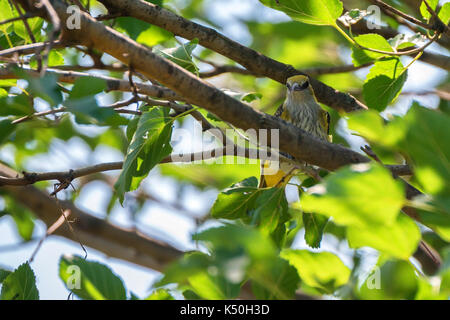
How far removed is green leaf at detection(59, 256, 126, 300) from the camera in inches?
71.1

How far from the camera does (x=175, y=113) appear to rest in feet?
8.85

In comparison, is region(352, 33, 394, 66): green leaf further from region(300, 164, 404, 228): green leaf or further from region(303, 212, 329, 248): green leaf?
region(300, 164, 404, 228): green leaf

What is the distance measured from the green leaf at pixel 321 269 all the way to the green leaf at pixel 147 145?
3.12 feet

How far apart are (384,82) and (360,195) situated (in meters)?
1.83

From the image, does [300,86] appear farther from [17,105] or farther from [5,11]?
[17,105]

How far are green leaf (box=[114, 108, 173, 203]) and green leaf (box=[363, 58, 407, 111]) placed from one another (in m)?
1.11

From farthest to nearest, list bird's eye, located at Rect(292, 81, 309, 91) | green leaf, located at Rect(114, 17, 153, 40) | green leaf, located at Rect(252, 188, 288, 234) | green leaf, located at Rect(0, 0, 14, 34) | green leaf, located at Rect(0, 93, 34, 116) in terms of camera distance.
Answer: bird's eye, located at Rect(292, 81, 309, 91)
green leaf, located at Rect(114, 17, 153, 40)
green leaf, located at Rect(0, 0, 14, 34)
green leaf, located at Rect(252, 188, 288, 234)
green leaf, located at Rect(0, 93, 34, 116)

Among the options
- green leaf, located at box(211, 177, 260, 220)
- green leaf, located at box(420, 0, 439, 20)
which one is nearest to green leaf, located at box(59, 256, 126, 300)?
green leaf, located at box(211, 177, 260, 220)

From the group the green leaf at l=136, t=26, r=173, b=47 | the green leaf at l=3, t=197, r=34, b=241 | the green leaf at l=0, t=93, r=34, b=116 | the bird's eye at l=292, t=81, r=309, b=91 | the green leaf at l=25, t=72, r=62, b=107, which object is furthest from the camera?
the green leaf at l=3, t=197, r=34, b=241

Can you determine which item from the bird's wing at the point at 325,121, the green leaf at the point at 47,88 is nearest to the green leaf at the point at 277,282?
the green leaf at the point at 47,88

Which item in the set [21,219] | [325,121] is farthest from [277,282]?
[21,219]

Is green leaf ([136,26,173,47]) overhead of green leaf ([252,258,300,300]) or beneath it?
overhead
